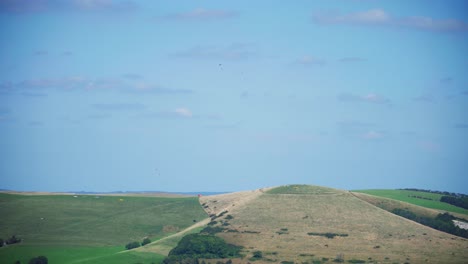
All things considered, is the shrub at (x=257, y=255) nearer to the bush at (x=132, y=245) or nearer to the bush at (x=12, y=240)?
the bush at (x=132, y=245)

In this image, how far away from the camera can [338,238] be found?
17550 cm

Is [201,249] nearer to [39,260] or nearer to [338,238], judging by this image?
[338,238]

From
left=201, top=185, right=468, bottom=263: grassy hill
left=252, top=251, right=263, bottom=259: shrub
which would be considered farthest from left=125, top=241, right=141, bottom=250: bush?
left=252, top=251, right=263, bottom=259: shrub

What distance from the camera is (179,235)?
188750 mm

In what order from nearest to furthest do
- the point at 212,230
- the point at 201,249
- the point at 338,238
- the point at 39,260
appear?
the point at 39,260 < the point at 201,249 < the point at 338,238 < the point at 212,230

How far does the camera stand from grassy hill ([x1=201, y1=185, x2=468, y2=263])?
523 feet

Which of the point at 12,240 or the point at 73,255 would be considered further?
the point at 12,240

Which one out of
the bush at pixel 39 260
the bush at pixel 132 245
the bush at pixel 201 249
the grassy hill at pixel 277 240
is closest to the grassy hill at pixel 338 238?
the grassy hill at pixel 277 240

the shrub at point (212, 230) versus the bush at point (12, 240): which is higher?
the shrub at point (212, 230)

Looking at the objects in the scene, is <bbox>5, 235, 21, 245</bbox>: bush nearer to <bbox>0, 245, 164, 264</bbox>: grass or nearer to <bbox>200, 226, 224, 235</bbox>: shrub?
<bbox>0, 245, 164, 264</bbox>: grass

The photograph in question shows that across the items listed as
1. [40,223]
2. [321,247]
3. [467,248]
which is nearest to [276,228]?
[321,247]

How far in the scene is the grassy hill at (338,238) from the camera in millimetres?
159375

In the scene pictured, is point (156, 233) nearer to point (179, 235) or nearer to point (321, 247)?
point (179, 235)

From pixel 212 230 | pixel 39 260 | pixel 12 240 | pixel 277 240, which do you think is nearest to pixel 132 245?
pixel 212 230
